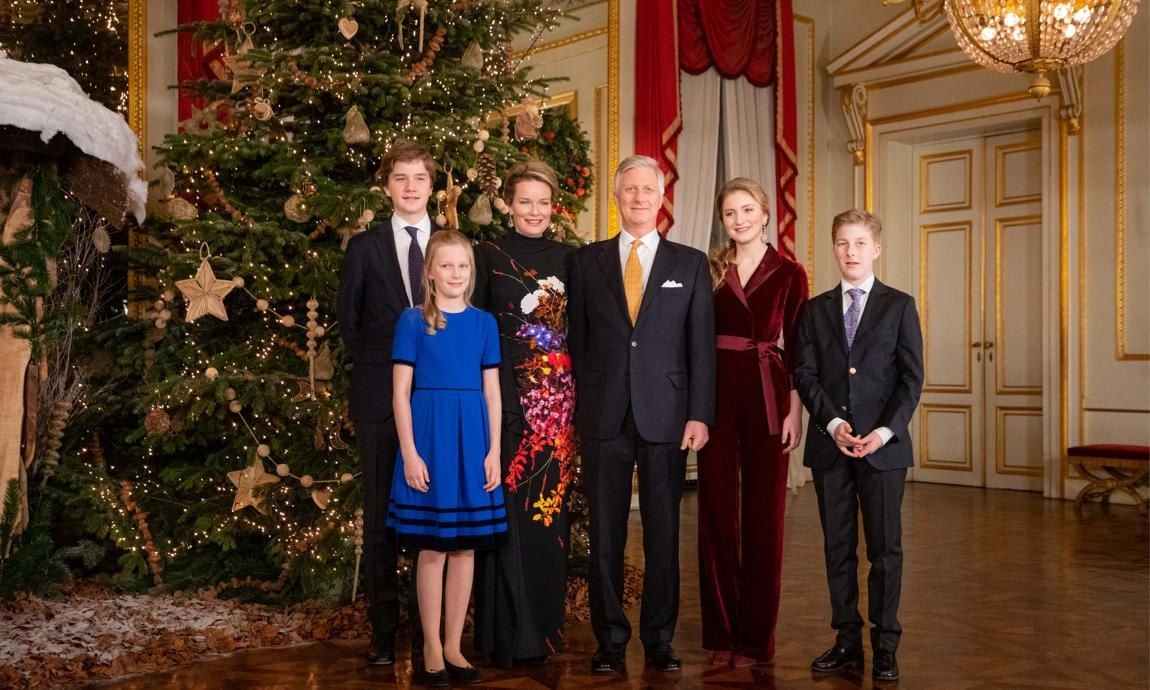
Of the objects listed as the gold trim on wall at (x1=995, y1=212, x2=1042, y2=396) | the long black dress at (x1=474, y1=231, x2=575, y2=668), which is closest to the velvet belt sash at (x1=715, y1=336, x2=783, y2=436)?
the long black dress at (x1=474, y1=231, x2=575, y2=668)

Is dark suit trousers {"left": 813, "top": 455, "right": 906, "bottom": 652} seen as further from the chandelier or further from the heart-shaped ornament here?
the chandelier

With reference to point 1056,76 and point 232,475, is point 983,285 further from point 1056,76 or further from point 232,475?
point 232,475

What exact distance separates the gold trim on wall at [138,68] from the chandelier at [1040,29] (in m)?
4.00

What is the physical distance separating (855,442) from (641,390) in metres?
0.63

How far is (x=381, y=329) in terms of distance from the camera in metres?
3.47

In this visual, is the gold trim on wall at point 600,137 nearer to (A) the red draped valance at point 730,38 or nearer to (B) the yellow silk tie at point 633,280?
(A) the red draped valance at point 730,38

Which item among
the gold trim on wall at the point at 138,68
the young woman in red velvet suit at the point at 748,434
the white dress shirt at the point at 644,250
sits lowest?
the young woman in red velvet suit at the point at 748,434

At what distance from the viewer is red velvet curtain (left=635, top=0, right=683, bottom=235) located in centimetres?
798

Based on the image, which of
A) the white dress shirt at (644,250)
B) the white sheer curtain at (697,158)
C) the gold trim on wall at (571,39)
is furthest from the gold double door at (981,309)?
the white dress shirt at (644,250)

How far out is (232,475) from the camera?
13.7 feet

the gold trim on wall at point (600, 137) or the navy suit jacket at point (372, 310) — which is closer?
the navy suit jacket at point (372, 310)

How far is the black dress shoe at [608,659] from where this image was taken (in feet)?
11.1

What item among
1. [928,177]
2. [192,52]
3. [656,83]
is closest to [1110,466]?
[928,177]

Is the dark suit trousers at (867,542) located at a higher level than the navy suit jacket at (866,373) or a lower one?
lower
